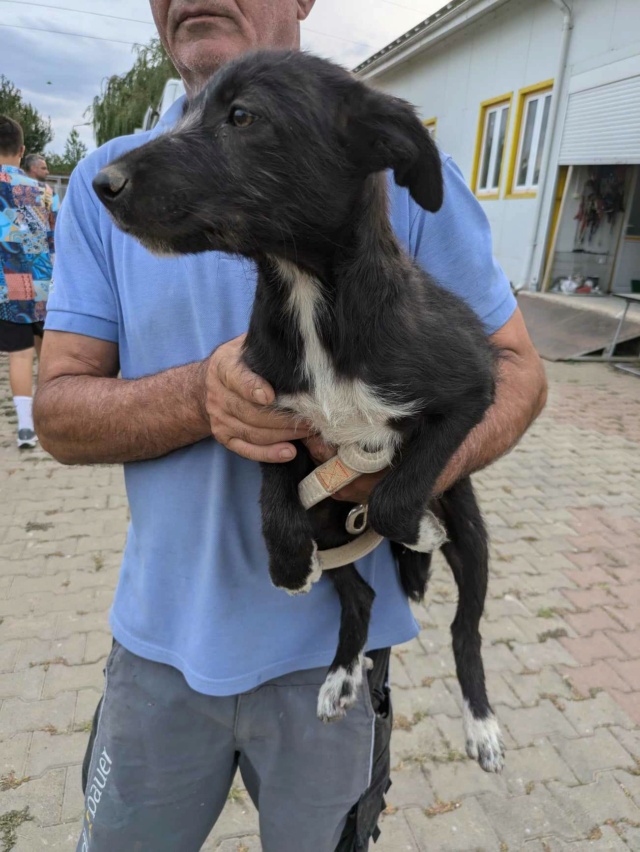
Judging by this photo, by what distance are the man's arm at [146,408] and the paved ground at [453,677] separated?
187cm

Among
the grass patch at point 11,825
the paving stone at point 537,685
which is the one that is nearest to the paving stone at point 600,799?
the paving stone at point 537,685

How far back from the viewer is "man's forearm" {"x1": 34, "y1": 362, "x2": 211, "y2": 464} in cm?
159

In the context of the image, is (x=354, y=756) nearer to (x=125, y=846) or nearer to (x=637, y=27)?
(x=125, y=846)

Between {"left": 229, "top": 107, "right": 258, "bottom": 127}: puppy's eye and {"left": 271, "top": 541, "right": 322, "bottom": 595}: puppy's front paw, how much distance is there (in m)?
0.99

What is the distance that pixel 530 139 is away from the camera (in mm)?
13188

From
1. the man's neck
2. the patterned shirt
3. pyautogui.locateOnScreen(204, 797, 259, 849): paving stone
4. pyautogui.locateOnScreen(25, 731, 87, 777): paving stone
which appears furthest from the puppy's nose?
the man's neck

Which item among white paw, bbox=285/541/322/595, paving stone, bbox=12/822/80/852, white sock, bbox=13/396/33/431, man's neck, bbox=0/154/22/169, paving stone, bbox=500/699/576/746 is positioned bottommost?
paving stone, bbox=500/699/576/746

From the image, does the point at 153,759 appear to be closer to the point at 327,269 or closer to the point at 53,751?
the point at 327,269

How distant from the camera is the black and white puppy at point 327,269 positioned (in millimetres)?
1411

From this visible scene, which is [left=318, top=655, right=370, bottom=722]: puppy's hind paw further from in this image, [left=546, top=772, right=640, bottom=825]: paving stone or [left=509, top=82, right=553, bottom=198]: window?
[left=509, top=82, right=553, bottom=198]: window

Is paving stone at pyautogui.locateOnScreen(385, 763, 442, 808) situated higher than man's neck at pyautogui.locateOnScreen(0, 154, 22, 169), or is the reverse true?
man's neck at pyautogui.locateOnScreen(0, 154, 22, 169)

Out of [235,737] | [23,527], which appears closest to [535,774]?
[235,737]

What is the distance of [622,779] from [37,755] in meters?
2.62

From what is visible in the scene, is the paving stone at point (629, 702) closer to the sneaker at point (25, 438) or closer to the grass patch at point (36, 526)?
the grass patch at point (36, 526)
